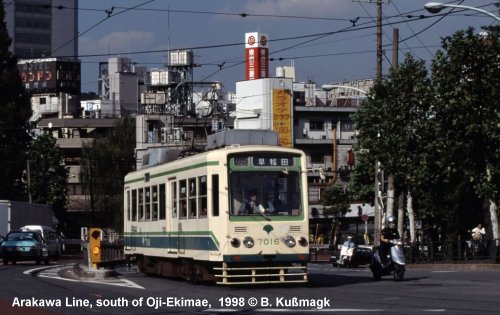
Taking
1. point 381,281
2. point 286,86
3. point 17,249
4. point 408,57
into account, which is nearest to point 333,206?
point 286,86

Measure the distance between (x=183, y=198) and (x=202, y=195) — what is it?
159 cm

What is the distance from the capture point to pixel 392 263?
91.7ft

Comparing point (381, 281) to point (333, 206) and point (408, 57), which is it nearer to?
point (408, 57)

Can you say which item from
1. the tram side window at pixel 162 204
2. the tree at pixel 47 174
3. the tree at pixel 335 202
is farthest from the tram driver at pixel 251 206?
the tree at pixel 47 174

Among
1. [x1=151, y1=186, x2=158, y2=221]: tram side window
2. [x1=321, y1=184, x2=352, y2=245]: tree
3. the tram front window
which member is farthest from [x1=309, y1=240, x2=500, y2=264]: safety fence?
[x1=321, y1=184, x2=352, y2=245]: tree

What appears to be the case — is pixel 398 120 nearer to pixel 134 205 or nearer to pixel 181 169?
pixel 134 205

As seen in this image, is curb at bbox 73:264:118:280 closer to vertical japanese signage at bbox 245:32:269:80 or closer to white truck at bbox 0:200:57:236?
white truck at bbox 0:200:57:236

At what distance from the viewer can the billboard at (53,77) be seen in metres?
141

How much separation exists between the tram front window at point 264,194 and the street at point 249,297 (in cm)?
168

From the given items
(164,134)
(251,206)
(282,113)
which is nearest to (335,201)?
(282,113)

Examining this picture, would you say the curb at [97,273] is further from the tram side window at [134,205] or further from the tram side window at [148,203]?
the tram side window at [134,205]

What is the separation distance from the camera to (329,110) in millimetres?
99625

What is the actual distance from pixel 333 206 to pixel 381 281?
4885cm

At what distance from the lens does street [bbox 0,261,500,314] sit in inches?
729
